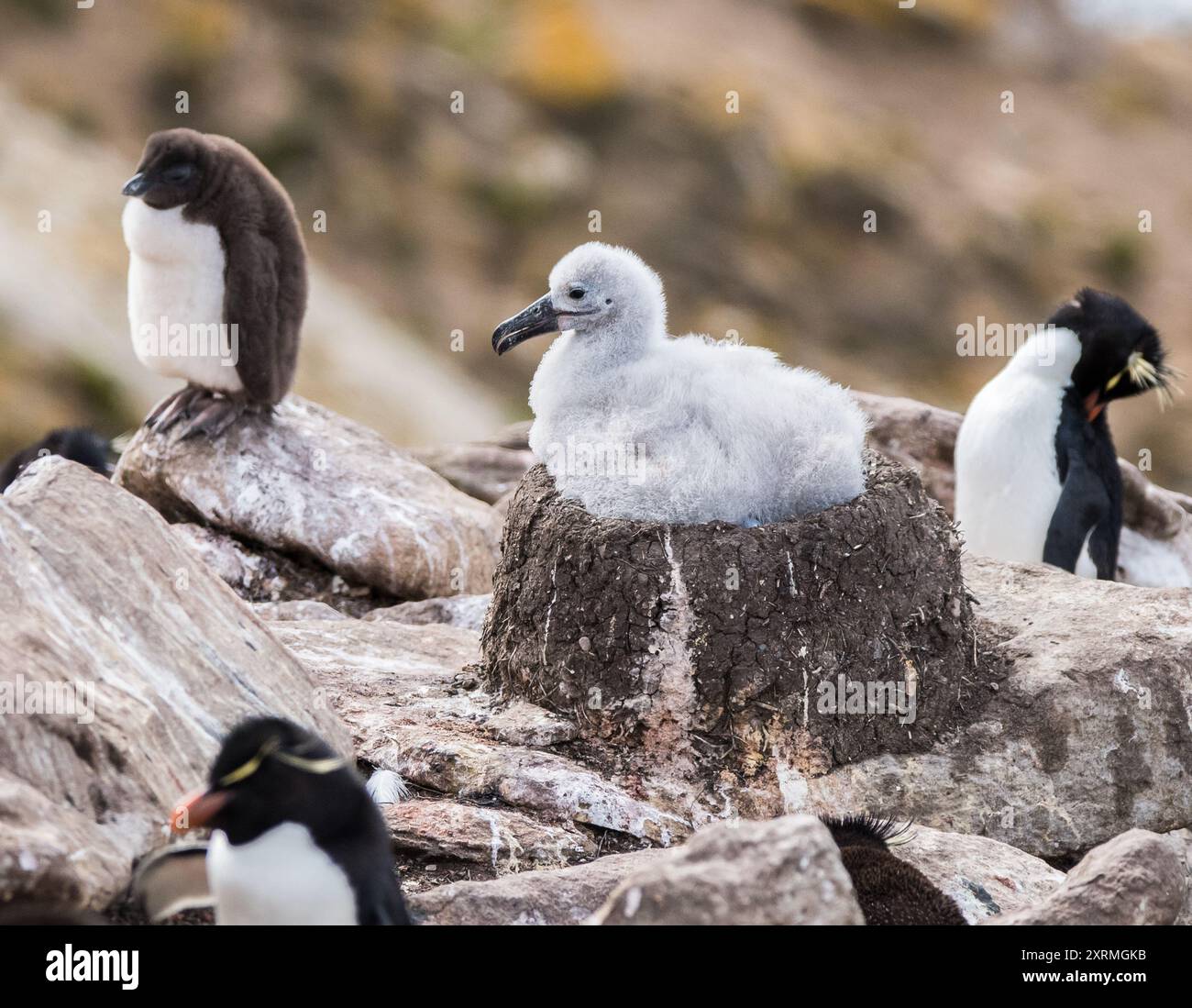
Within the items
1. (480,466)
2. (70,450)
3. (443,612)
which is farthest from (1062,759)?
(480,466)

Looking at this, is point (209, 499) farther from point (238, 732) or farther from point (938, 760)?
point (238, 732)

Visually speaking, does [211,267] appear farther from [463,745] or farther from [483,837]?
[483,837]

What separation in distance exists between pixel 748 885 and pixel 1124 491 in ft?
27.3

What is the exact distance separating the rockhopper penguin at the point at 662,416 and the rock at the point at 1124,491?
4559 mm

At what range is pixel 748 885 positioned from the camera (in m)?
4.24

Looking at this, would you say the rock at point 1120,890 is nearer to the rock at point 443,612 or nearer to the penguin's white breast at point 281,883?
the penguin's white breast at point 281,883

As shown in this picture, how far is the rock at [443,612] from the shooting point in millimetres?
9320

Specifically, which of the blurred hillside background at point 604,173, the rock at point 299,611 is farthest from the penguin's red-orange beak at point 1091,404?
the blurred hillside background at point 604,173

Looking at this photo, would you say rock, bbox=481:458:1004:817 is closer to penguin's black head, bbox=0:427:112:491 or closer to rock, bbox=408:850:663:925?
rock, bbox=408:850:663:925

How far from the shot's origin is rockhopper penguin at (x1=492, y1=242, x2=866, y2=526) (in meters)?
6.74

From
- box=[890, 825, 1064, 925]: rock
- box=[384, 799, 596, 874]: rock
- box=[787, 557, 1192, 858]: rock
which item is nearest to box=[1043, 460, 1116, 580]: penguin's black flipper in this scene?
box=[787, 557, 1192, 858]: rock

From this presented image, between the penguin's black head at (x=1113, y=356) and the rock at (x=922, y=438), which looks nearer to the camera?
the penguin's black head at (x=1113, y=356)

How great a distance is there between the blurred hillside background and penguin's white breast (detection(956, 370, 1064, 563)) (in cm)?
1637
